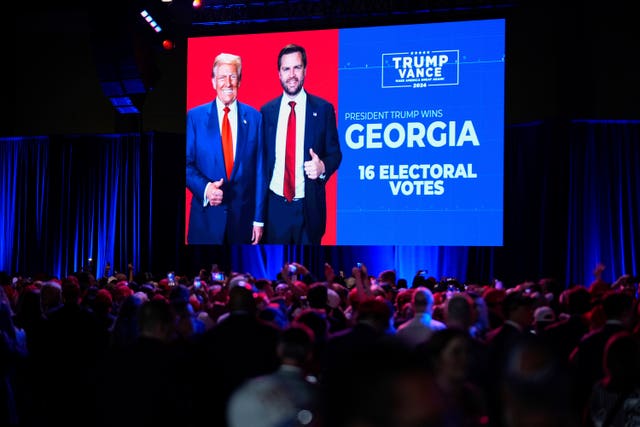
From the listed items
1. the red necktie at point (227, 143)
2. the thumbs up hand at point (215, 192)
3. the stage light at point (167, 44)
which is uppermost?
the stage light at point (167, 44)

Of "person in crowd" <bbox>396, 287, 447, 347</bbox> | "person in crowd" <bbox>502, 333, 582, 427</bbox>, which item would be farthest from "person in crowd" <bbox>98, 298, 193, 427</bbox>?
"person in crowd" <bbox>502, 333, 582, 427</bbox>

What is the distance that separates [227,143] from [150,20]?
2526mm

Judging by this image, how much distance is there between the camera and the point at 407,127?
1355 cm

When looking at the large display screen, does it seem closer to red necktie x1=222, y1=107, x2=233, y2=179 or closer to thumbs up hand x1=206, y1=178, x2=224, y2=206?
red necktie x1=222, y1=107, x2=233, y2=179

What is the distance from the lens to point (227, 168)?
14.5 metres

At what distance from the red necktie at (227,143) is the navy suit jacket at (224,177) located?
2.8 inches

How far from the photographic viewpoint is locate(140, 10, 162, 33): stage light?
42.6ft

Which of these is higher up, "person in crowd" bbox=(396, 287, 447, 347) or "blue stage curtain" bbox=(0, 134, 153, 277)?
"blue stage curtain" bbox=(0, 134, 153, 277)

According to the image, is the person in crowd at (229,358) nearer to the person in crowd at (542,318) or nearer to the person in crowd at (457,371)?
the person in crowd at (457,371)

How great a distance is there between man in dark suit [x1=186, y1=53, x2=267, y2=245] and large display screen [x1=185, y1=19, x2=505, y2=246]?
1.89 feet

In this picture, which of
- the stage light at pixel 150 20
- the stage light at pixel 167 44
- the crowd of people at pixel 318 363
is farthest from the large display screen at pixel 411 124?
the crowd of people at pixel 318 363

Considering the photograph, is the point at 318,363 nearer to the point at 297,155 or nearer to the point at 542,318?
the point at 542,318

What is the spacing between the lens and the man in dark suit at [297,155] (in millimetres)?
13992

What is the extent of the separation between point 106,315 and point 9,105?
15597 mm
